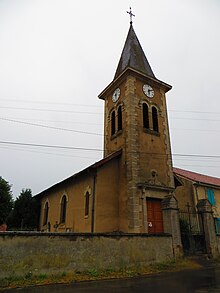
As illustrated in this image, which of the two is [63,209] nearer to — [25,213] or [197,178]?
[25,213]

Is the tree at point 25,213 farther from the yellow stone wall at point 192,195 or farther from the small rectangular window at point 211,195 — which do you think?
the small rectangular window at point 211,195

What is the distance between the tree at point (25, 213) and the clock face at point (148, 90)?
15538 millimetres

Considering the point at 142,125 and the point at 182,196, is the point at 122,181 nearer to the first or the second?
the point at 142,125

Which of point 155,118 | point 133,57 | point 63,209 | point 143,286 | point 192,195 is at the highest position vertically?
point 133,57

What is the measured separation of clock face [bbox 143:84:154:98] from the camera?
20097mm

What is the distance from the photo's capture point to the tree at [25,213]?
2394 centimetres

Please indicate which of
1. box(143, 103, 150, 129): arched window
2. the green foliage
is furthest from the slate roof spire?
the green foliage

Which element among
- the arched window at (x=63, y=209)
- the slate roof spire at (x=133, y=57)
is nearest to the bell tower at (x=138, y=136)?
the slate roof spire at (x=133, y=57)

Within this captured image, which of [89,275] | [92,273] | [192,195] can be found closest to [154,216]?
[92,273]

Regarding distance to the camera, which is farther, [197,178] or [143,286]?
[197,178]

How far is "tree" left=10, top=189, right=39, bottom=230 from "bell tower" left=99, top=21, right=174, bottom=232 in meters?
10.9

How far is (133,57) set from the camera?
22.3 meters

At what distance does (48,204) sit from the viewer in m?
24.4

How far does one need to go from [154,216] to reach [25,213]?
14.3 m
